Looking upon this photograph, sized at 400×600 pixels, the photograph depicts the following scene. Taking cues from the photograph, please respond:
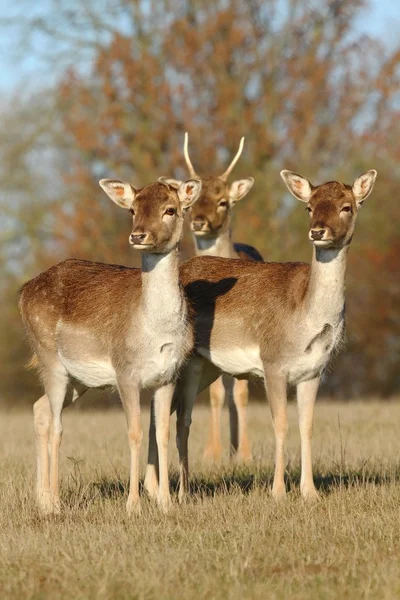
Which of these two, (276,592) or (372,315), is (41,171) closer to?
(372,315)

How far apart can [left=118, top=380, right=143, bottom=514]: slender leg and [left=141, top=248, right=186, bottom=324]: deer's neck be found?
0.49 m

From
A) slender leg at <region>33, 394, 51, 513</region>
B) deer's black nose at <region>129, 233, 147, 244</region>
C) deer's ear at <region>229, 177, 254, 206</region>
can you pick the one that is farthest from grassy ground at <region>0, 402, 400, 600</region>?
deer's ear at <region>229, 177, 254, 206</region>

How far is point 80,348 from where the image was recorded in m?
8.48

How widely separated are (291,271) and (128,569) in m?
3.77

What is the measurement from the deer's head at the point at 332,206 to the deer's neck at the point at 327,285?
4.9 inches

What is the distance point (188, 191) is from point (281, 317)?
118cm

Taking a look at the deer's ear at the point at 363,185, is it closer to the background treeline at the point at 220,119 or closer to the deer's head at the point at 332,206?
the deer's head at the point at 332,206

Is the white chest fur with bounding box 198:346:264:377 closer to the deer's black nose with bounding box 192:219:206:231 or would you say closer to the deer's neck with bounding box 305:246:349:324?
the deer's neck with bounding box 305:246:349:324

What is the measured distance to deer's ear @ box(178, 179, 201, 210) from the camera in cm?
819

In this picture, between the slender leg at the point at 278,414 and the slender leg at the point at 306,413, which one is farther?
the slender leg at the point at 306,413

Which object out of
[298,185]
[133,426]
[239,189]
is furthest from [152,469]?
[239,189]

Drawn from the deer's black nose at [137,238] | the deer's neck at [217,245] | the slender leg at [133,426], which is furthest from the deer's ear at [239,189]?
the deer's black nose at [137,238]

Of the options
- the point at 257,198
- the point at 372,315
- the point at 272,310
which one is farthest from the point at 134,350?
the point at 372,315

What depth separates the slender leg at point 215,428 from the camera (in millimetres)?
11367
